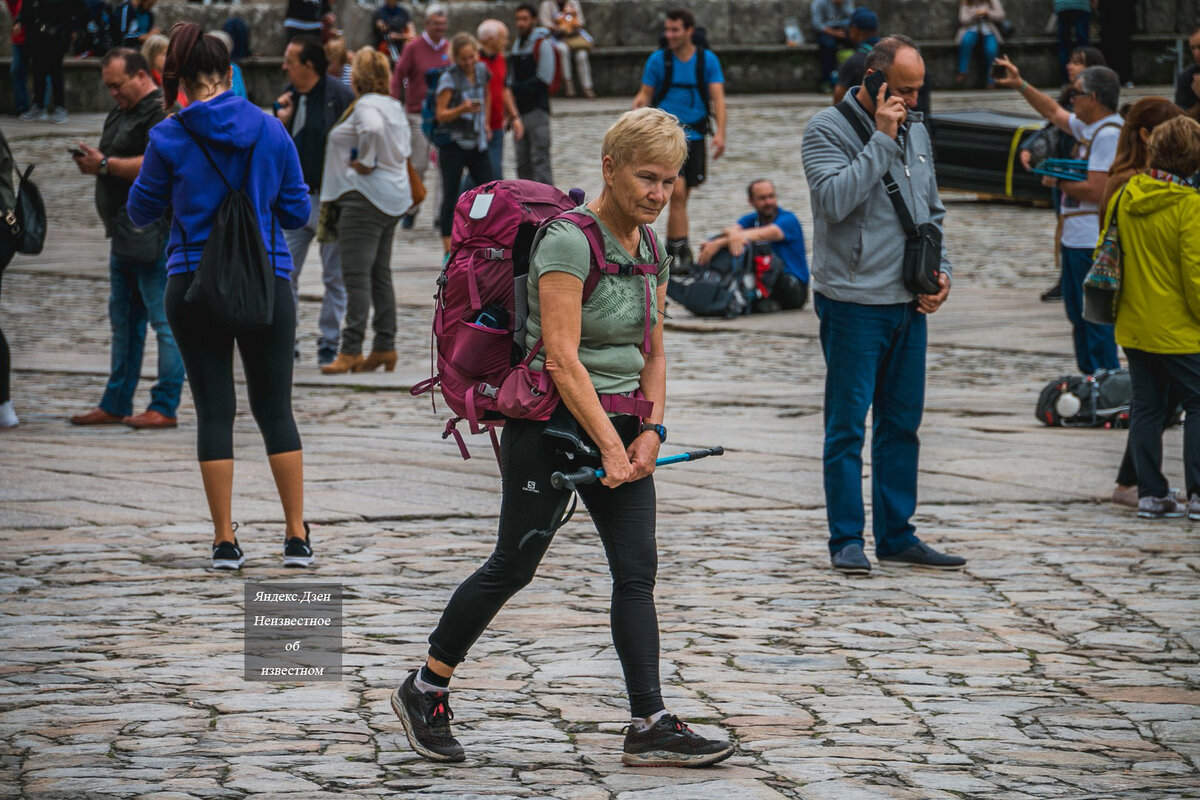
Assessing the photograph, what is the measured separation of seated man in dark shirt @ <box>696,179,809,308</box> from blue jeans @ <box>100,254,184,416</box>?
17.3ft

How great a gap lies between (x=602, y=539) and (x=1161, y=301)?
3.97 metres

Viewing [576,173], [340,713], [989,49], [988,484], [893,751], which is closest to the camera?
[893,751]

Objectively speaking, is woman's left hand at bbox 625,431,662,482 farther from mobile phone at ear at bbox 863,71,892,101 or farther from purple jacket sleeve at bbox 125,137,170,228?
purple jacket sleeve at bbox 125,137,170,228

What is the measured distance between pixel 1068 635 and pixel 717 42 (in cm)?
2401

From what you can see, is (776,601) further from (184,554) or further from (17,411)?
(17,411)

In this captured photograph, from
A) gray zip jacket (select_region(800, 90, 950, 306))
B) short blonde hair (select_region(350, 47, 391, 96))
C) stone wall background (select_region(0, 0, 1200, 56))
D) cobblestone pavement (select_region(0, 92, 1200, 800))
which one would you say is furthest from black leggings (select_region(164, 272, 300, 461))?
stone wall background (select_region(0, 0, 1200, 56))

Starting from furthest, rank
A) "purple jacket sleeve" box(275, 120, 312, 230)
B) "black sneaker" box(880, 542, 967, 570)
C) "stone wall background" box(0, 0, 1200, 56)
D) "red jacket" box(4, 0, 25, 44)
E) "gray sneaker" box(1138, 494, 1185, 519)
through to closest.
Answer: "stone wall background" box(0, 0, 1200, 56) → "red jacket" box(4, 0, 25, 44) → "gray sneaker" box(1138, 494, 1185, 519) → "black sneaker" box(880, 542, 967, 570) → "purple jacket sleeve" box(275, 120, 312, 230)

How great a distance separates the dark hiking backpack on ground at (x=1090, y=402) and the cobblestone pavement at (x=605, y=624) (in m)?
0.15

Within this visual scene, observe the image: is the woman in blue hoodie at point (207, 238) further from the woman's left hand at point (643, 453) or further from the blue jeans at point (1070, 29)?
the blue jeans at point (1070, 29)

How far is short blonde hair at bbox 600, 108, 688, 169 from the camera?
14.0 ft

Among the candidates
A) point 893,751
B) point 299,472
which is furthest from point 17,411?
point 893,751

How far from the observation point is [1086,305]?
25.9ft

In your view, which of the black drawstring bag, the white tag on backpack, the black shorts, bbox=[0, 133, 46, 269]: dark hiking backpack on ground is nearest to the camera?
the white tag on backpack

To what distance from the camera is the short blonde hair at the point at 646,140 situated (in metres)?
4.25
